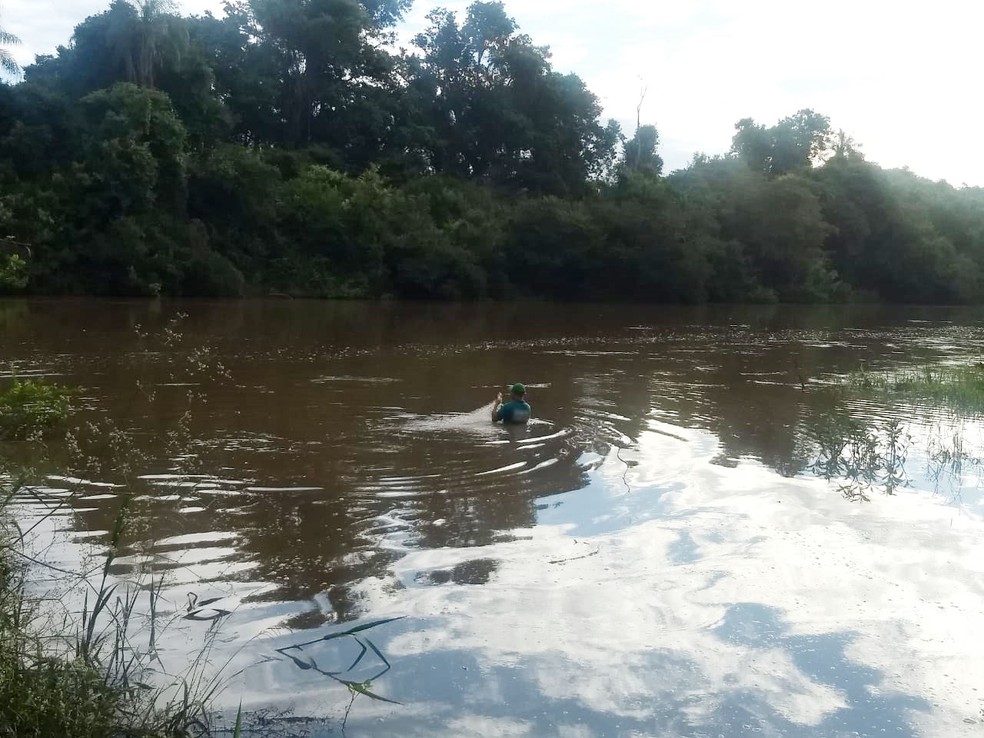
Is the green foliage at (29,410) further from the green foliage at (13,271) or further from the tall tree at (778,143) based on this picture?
the tall tree at (778,143)

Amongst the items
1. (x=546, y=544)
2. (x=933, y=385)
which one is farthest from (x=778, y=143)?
(x=546, y=544)

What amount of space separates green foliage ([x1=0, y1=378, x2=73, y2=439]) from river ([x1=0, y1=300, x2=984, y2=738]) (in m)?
0.30

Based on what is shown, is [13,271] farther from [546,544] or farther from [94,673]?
[546,544]

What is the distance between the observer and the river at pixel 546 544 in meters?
4.87

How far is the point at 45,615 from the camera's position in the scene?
5.26 metres

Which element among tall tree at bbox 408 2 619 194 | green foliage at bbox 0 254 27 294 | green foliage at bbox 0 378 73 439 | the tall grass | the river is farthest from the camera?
tall tree at bbox 408 2 619 194

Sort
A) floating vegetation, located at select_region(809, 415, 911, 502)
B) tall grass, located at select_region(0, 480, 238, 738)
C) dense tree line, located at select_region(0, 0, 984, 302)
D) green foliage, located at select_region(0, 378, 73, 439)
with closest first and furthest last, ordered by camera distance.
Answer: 1. tall grass, located at select_region(0, 480, 238, 738)
2. floating vegetation, located at select_region(809, 415, 911, 502)
3. green foliage, located at select_region(0, 378, 73, 439)
4. dense tree line, located at select_region(0, 0, 984, 302)

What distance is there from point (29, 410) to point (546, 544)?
18.1 ft

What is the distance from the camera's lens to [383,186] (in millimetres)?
48062

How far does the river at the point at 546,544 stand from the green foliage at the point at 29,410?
0.30 metres

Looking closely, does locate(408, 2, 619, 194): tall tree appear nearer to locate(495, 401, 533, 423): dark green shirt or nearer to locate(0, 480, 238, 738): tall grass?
locate(495, 401, 533, 423): dark green shirt

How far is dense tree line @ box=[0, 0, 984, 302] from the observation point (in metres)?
37.2

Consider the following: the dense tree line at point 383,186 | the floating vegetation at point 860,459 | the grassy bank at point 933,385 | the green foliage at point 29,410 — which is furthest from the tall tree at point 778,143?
the green foliage at point 29,410

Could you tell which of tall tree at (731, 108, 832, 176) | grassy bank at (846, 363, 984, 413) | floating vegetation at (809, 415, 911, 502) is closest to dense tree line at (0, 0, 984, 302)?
tall tree at (731, 108, 832, 176)
